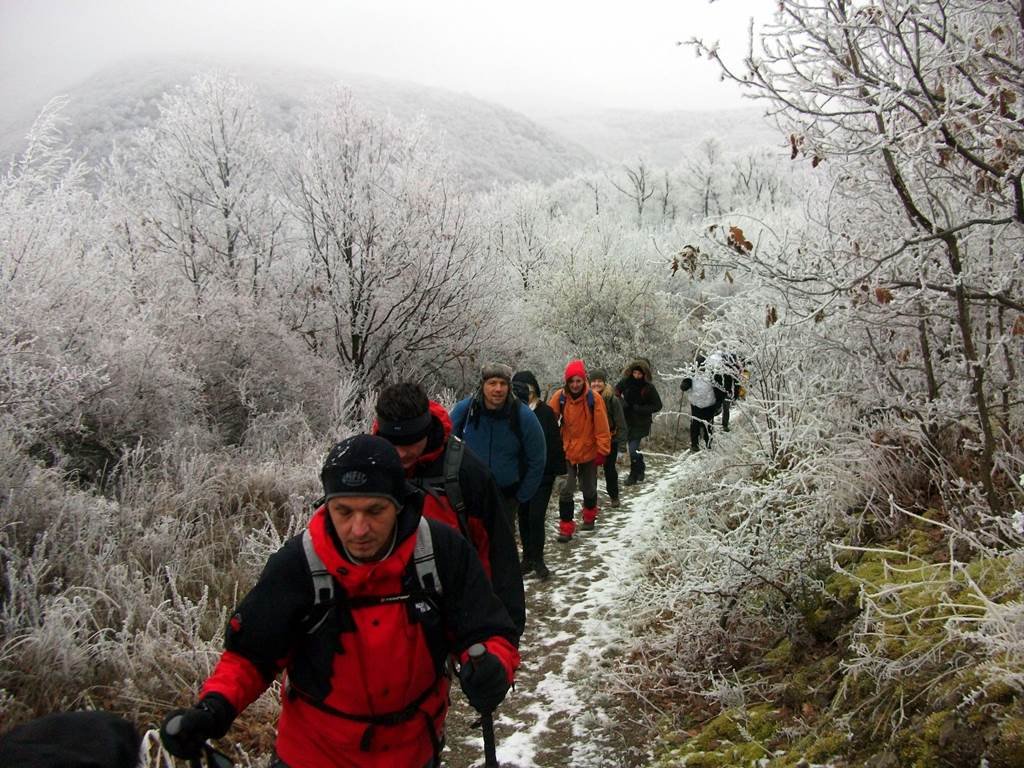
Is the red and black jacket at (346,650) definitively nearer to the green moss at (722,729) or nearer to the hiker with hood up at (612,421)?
the green moss at (722,729)

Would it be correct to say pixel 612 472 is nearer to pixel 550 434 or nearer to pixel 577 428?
pixel 577 428

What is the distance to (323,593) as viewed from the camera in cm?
218

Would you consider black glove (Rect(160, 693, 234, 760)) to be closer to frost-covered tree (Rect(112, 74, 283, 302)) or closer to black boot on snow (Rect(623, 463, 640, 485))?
black boot on snow (Rect(623, 463, 640, 485))

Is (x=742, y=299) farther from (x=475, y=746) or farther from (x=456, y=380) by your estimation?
(x=456, y=380)

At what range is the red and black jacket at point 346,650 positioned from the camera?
7.17 feet

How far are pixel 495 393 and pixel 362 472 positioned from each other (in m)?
3.25

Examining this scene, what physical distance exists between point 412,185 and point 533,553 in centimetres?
970

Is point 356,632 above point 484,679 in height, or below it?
above

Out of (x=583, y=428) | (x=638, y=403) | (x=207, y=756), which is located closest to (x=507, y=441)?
(x=583, y=428)

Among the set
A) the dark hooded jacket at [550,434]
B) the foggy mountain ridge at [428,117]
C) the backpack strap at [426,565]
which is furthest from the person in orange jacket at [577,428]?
the foggy mountain ridge at [428,117]

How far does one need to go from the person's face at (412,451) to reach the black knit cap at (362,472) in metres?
1.20

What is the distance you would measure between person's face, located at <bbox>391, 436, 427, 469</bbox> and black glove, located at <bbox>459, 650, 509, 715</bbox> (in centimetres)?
146

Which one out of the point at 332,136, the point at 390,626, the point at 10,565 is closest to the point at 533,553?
the point at 10,565

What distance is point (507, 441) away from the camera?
564cm
